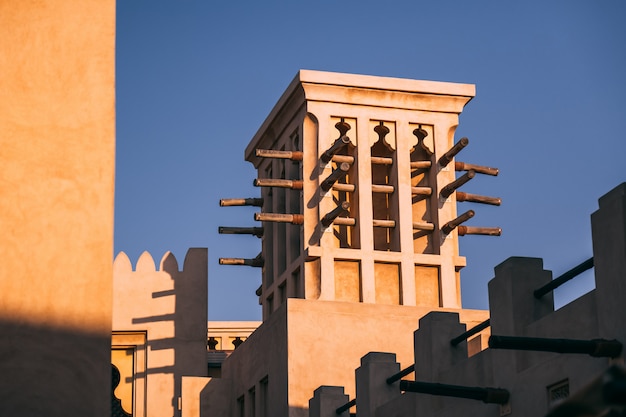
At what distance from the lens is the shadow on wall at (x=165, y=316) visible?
27828mm

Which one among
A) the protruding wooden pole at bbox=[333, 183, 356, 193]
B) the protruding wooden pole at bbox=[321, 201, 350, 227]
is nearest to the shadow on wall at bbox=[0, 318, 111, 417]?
the protruding wooden pole at bbox=[321, 201, 350, 227]

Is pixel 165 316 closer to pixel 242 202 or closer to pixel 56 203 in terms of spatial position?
pixel 242 202

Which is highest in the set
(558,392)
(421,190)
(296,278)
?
(421,190)

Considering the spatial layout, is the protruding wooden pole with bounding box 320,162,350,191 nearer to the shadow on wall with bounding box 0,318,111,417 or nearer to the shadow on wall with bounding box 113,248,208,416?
the shadow on wall with bounding box 113,248,208,416

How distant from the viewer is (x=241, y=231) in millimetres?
30828

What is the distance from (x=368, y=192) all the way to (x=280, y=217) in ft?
7.18

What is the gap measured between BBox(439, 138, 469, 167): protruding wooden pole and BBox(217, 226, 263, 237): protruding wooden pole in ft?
16.1

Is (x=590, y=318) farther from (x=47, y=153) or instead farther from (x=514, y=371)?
(x=47, y=153)

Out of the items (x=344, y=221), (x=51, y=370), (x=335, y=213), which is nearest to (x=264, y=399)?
(x=335, y=213)

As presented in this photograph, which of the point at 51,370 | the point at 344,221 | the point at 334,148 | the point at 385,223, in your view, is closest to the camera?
the point at 51,370

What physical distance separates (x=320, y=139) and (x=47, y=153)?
17.9 meters

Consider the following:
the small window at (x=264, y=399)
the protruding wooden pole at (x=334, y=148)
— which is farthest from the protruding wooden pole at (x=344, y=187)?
the small window at (x=264, y=399)

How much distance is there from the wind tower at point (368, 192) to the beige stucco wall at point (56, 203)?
52.1 feet

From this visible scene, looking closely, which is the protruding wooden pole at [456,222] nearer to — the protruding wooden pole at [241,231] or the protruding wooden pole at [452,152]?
the protruding wooden pole at [452,152]
